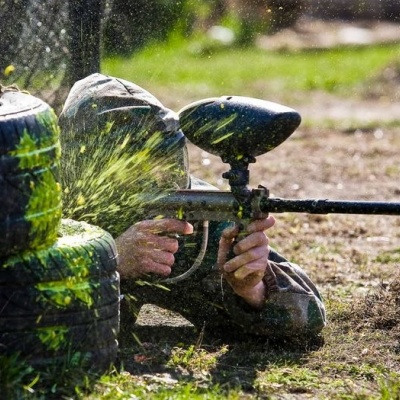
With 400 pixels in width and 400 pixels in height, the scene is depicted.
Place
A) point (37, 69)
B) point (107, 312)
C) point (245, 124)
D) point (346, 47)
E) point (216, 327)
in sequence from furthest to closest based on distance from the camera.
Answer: point (346, 47) < point (37, 69) < point (216, 327) < point (245, 124) < point (107, 312)

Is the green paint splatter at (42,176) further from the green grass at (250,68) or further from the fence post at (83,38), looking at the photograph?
the green grass at (250,68)

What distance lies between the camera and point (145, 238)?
4.16 m

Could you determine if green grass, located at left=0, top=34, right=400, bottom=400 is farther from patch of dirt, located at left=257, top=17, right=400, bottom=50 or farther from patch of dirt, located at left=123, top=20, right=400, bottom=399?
patch of dirt, located at left=257, top=17, right=400, bottom=50

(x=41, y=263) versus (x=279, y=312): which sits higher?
(x=41, y=263)

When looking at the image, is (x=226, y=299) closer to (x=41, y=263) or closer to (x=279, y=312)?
(x=279, y=312)

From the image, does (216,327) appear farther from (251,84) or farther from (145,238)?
(251,84)

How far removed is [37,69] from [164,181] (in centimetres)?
213

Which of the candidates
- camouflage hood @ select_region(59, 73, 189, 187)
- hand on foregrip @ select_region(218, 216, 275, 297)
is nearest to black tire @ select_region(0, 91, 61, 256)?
hand on foregrip @ select_region(218, 216, 275, 297)

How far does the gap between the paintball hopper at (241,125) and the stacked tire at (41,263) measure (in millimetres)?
639

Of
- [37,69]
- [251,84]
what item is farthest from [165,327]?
[251,84]

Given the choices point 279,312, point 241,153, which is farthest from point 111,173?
point 279,312

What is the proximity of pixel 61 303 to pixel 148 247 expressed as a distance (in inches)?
29.2

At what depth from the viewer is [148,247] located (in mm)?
4176

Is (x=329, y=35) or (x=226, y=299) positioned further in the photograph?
(x=329, y=35)
